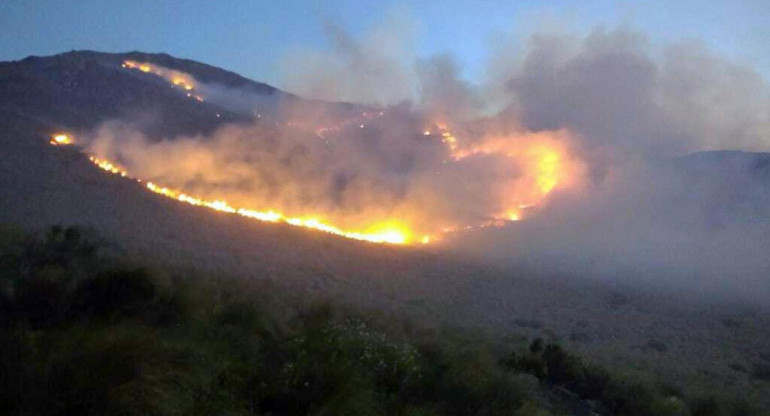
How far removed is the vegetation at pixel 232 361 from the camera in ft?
24.8

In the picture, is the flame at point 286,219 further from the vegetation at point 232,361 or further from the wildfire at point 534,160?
the vegetation at point 232,361

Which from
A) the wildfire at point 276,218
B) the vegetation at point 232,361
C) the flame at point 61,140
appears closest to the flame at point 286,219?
the wildfire at point 276,218

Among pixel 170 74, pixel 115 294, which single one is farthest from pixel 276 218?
pixel 170 74

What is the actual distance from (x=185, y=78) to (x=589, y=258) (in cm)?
4372

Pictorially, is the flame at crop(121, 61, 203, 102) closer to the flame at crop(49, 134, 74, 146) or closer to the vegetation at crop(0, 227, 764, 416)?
the flame at crop(49, 134, 74, 146)

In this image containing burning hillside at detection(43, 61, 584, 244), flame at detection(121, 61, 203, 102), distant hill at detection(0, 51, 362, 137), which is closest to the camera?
burning hillside at detection(43, 61, 584, 244)

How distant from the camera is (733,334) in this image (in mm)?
24094

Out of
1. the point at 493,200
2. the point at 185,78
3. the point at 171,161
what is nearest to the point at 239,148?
the point at 171,161

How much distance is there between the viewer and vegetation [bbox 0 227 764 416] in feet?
24.8

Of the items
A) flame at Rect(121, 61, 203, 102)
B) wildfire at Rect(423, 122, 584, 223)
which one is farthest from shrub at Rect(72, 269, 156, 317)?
flame at Rect(121, 61, 203, 102)

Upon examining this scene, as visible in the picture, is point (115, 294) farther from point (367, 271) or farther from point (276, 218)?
point (276, 218)

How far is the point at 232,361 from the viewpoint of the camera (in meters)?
9.45

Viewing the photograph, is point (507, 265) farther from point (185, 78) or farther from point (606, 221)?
point (185, 78)

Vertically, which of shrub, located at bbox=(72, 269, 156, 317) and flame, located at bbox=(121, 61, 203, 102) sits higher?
flame, located at bbox=(121, 61, 203, 102)
